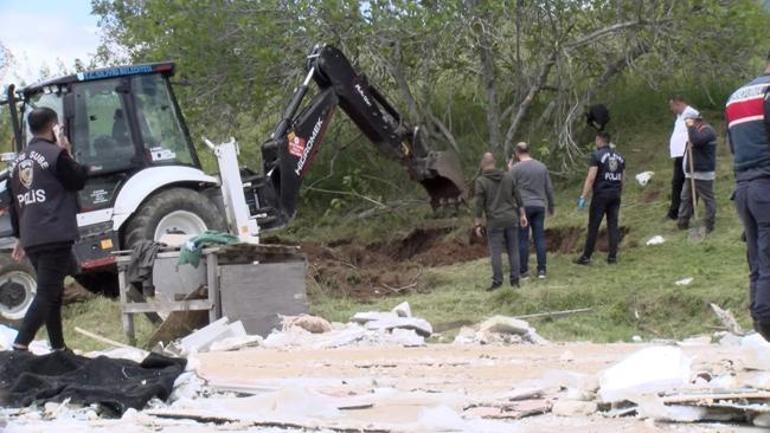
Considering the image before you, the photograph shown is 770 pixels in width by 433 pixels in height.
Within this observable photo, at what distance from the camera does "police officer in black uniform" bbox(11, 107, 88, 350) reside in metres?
8.99

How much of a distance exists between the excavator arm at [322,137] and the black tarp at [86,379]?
7.73m

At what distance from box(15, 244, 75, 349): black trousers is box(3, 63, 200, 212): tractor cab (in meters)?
5.17

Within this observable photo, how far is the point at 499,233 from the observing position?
50.1 ft

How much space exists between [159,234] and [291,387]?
7633 mm

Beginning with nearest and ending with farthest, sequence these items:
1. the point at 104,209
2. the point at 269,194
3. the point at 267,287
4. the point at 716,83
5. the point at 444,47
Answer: the point at 267,287
the point at 104,209
the point at 269,194
the point at 444,47
the point at 716,83

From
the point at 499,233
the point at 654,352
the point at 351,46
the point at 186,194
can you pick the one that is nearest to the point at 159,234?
the point at 186,194

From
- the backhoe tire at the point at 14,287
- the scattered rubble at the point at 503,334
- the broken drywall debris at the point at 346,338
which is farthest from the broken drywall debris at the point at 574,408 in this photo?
the backhoe tire at the point at 14,287

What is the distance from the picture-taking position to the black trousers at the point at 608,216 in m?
15.5

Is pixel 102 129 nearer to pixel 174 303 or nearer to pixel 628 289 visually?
pixel 174 303

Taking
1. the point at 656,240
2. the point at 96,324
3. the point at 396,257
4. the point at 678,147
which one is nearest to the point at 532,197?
the point at 656,240

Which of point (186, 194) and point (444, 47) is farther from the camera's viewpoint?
point (444, 47)

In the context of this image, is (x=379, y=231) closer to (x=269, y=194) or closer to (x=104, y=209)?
(x=269, y=194)

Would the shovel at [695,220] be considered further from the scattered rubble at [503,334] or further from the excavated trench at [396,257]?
the scattered rubble at [503,334]

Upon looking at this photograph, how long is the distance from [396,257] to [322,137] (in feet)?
10.4
